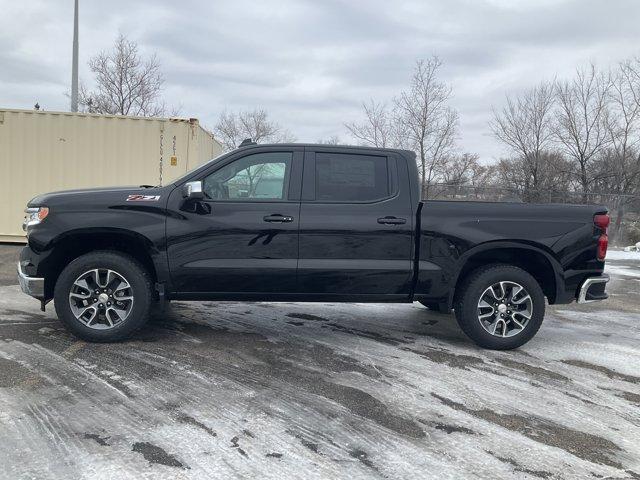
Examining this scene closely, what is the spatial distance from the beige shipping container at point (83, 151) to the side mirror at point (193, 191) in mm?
6866

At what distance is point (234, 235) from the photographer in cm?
491

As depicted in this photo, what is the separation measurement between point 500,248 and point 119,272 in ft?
11.8

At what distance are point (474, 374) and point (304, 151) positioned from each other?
2.53 metres

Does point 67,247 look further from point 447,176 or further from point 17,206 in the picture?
point 447,176

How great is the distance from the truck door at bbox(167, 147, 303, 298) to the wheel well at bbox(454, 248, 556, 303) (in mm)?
1765

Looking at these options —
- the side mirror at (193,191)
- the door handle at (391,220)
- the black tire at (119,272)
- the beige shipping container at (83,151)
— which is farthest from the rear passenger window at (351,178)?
the beige shipping container at (83,151)

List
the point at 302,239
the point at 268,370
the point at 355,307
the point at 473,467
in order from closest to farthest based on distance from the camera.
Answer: the point at 473,467
the point at 268,370
the point at 302,239
the point at 355,307

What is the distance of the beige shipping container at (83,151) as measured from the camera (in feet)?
37.6

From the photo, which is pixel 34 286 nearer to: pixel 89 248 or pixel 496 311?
pixel 89 248

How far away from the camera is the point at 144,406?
3.63 m

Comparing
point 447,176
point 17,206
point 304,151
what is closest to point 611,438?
point 304,151

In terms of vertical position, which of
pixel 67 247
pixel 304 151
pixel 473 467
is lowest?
pixel 473 467

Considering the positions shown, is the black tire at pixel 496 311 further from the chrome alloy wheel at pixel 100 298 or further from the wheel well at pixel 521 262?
the chrome alloy wheel at pixel 100 298

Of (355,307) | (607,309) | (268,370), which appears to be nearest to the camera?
(268,370)
